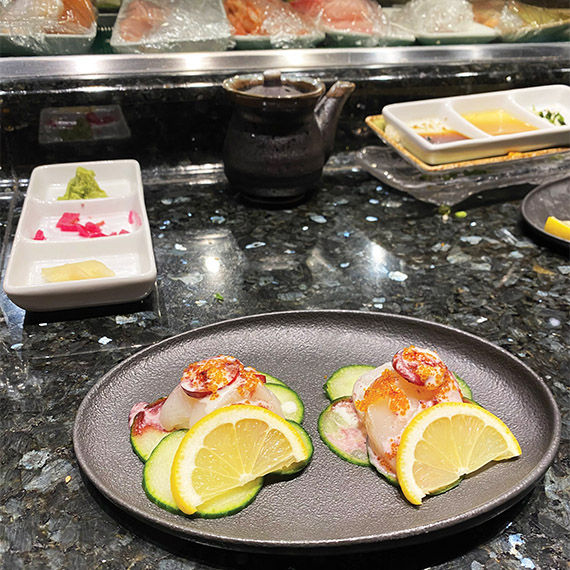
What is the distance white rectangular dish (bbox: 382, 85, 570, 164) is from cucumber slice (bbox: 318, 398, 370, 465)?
41.5 inches

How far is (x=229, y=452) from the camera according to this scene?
0.93m

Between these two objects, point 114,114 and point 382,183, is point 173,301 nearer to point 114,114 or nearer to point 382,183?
point 114,114

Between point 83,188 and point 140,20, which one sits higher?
point 140,20

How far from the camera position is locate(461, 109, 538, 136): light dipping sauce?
2127 mm

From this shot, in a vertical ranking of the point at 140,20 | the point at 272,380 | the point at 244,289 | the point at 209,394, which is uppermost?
the point at 140,20

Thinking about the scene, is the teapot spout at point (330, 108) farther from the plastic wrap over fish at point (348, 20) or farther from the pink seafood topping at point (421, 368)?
the pink seafood topping at point (421, 368)

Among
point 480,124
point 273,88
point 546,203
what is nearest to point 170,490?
point 273,88

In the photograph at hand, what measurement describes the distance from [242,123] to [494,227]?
0.85 metres

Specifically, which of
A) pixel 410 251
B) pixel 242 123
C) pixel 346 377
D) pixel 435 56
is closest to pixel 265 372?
pixel 346 377

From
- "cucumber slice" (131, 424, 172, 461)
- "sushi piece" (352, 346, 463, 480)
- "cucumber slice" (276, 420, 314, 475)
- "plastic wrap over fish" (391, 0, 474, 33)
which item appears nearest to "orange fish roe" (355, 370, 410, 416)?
"sushi piece" (352, 346, 463, 480)

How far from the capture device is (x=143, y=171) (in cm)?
217

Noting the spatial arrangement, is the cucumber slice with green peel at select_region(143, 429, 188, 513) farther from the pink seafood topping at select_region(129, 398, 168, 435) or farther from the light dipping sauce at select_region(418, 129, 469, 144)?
the light dipping sauce at select_region(418, 129, 469, 144)

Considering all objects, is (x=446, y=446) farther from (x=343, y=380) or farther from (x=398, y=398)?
(x=343, y=380)

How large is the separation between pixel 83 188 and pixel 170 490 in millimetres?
1187
